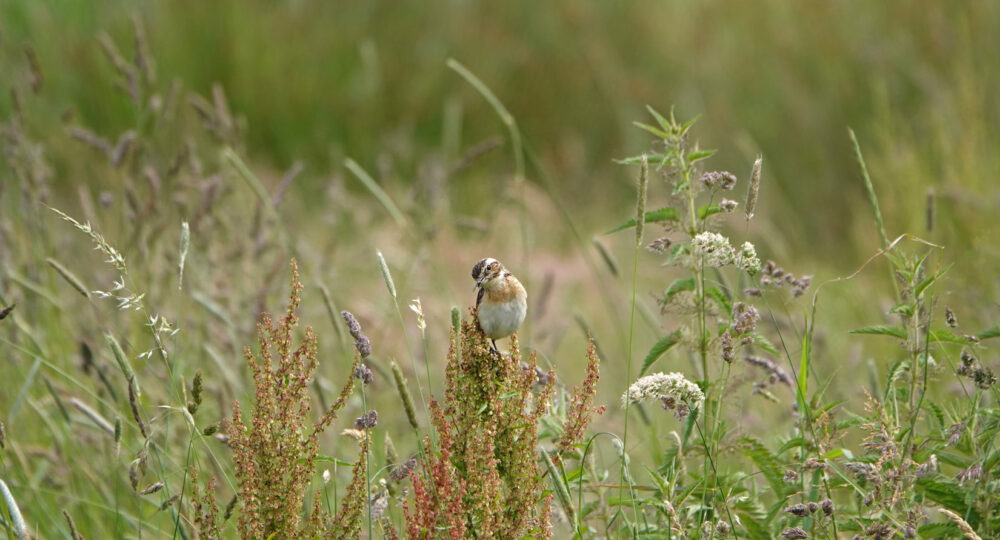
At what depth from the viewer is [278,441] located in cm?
207

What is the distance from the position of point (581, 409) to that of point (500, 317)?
0.28 metres

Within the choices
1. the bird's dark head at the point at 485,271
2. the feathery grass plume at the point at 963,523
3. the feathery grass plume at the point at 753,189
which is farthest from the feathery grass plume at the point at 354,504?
the feathery grass plume at the point at 963,523

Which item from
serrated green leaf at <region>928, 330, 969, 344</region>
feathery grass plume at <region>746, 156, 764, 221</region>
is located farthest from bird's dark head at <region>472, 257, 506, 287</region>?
Answer: serrated green leaf at <region>928, 330, 969, 344</region>

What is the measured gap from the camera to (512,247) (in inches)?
288

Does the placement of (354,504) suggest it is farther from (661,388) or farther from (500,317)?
(661,388)

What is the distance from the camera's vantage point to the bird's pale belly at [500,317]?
220 centimetres

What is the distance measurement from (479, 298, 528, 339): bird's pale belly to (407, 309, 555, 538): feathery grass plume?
11 centimetres

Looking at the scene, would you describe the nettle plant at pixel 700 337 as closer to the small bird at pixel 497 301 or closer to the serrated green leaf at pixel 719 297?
the serrated green leaf at pixel 719 297

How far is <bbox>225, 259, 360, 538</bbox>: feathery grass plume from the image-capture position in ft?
6.69

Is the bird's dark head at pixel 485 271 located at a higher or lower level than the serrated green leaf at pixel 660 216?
lower

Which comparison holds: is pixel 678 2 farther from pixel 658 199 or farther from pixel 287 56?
pixel 287 56

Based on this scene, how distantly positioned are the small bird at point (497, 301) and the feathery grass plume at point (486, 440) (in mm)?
114

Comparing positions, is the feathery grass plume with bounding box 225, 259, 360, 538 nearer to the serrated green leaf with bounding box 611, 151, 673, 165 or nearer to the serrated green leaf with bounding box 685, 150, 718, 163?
the serrated green leaf with bounding box 611, 151, 673, 165

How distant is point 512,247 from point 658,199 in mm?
1643
